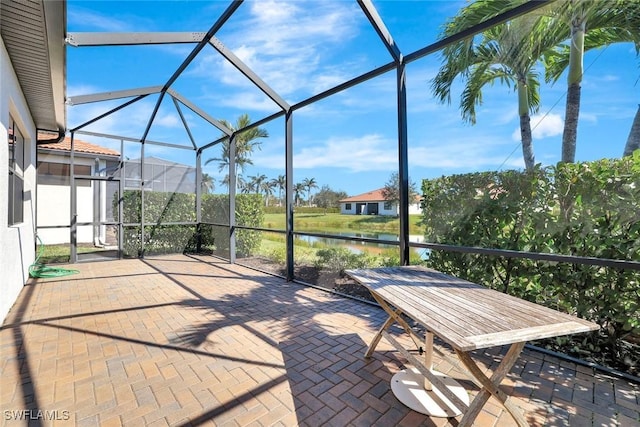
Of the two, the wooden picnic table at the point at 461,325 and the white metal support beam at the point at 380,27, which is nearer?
the wooden picnic table at the point at 461,325

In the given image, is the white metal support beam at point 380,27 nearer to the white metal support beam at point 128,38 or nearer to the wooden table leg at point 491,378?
the white metal support beam at point 128,38

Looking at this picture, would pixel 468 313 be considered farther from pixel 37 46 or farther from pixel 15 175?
pixel 15 175

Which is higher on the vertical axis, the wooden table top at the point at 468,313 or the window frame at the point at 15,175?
the window frame at the point at 15,175

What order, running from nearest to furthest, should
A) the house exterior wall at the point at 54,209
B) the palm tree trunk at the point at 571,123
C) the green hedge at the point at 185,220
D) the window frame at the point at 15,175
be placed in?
1. the palm tree trunk at the point at 571,123
2. the window frame at the point at 15,175
3. the house exterior wall at the point at 54,209
4. the green hedge at the point at 185,220

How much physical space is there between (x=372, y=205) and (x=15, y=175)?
220 inches

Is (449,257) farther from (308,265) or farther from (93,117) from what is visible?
(93,117)

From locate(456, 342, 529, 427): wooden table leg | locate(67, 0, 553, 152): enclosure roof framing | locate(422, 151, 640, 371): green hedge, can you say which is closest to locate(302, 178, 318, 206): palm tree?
locate(67, 0, 553, 152): enclosure roof framing

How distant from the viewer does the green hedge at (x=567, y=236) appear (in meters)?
2.36

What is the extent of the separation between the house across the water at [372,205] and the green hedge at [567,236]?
21.3 inches

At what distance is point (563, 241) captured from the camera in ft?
8.70

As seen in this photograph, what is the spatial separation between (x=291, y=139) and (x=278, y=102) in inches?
26.3

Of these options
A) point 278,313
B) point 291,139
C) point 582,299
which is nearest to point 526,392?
point 582,299

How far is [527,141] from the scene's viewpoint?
380 cm

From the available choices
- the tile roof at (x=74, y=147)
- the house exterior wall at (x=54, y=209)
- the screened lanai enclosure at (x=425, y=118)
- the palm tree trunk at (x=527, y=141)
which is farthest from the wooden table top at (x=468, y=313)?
the tile roof at (x=74, y=147)
